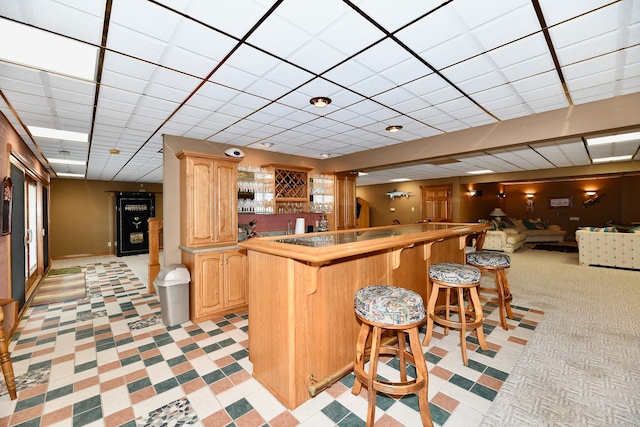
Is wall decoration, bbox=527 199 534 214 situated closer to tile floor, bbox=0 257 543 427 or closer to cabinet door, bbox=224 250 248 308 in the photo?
tile floor, bbox=0 257 543 427

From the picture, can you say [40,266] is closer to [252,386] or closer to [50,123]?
[50,123]

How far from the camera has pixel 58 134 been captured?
162 inches

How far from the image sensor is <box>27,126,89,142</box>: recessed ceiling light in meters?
3.92

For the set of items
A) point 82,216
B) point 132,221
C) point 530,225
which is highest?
point 82,216

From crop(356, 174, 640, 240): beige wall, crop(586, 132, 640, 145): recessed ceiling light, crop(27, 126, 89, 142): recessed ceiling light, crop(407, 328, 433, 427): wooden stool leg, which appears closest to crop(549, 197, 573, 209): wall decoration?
crop(356, 174, 640, 240): beige wall

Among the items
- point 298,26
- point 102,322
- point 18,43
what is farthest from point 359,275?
point 102,322

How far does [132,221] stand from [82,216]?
61.3 inches

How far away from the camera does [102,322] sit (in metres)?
3.73

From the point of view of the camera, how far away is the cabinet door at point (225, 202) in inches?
162

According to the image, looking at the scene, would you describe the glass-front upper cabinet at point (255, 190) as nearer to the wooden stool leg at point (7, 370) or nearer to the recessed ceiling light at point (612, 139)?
the wooden stool leg at point (7, 370)

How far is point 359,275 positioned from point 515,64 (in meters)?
2.29

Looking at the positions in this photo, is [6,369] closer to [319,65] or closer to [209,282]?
[209,282]

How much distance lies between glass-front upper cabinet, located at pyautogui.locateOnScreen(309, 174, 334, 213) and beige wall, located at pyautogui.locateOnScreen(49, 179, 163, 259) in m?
8.03

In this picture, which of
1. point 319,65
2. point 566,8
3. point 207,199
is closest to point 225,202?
point 207,199
